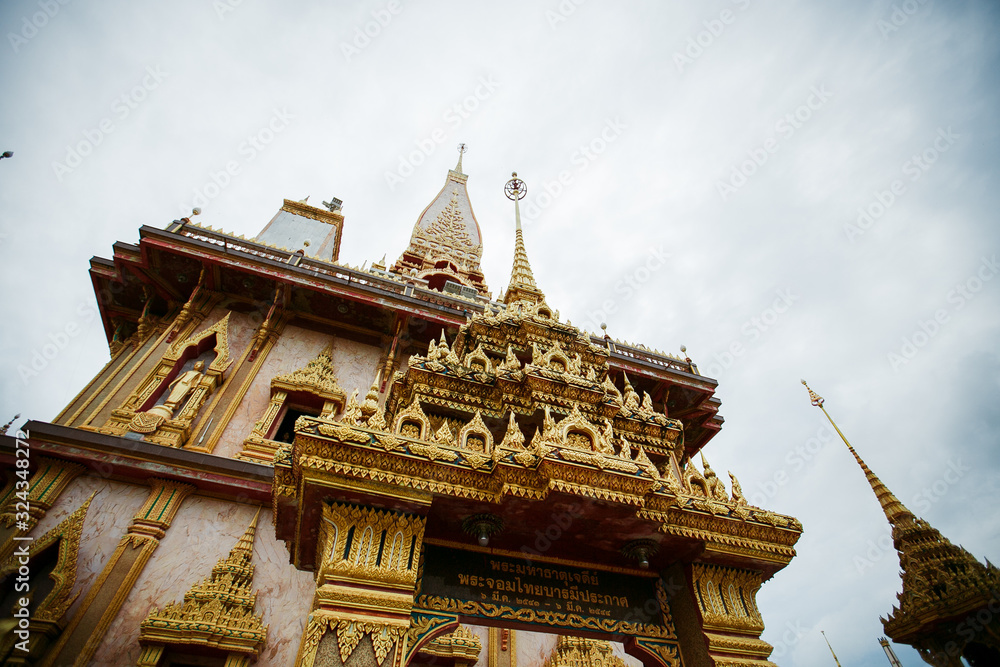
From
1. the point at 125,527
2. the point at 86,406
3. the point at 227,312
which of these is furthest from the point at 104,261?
the point at 125,527

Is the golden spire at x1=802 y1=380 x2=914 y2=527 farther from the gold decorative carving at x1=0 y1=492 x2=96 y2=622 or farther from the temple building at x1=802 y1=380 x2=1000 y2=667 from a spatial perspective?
the gold decorative carving at x1=0 y1=492 x2=96 y2=622

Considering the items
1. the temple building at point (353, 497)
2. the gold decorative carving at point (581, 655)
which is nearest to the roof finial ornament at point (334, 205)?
the temple building at point (353, 497)

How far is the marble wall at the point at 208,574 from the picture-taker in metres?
7.18

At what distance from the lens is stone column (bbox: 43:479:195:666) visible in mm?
6789

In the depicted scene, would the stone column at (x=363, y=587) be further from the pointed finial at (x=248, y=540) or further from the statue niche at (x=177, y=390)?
the statue niche at (x=177, y=390)

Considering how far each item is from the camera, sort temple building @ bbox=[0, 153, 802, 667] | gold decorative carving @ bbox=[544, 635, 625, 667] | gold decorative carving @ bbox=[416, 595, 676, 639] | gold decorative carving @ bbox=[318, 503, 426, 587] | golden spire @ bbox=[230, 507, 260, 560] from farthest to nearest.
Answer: gold decorative carving @ bbox=[544, 635, 625, 667], golden spire @ bbox=[230, 507, 260, 560], gold decorative carving @ bbox=[416, 595, 676, 639], temple building @ bbox=[0, 153, 802, 667], gold decorative carving @ bbox=[318, 503, 426, 587]

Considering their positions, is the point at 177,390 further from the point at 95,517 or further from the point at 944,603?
the point at 944,603

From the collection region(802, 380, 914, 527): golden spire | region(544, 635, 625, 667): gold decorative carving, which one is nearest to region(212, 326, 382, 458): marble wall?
region(544, 635, 625, 667): gold decorative carving

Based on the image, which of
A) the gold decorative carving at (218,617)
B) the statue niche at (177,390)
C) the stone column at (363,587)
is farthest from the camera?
the statue niche at (177,390)

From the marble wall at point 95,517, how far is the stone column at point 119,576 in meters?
0.12

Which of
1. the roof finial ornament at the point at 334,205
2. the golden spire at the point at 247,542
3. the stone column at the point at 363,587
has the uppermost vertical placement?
the roof finial ornament at the point at 334,205

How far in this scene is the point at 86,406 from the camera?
31.5 ft

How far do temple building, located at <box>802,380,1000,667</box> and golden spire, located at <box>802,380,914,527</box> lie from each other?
429mm

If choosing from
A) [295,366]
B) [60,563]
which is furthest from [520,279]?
[60,563]
